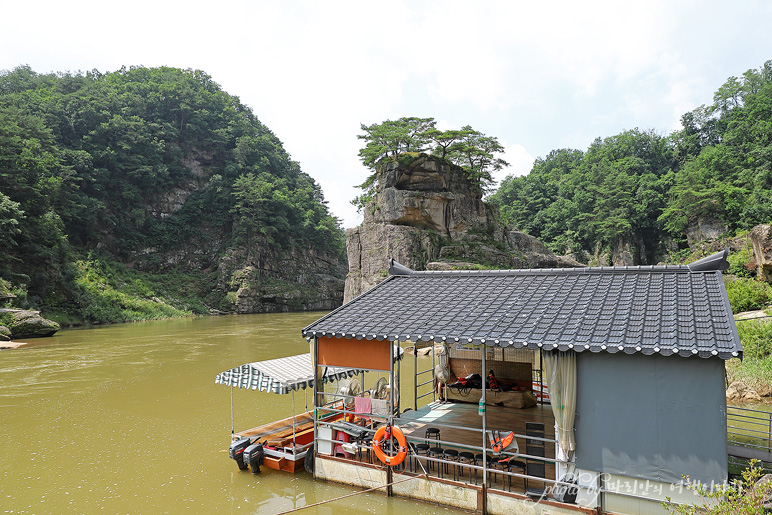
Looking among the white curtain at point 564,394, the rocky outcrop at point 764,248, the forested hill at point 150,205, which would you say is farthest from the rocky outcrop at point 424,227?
the white curtain at point 564,394

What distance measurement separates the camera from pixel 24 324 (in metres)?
33.2

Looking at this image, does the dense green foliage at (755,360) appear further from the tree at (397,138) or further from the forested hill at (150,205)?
the forested hill at (150,205)

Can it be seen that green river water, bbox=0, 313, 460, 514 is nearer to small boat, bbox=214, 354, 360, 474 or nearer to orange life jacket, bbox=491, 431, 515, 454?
small boat, bbox=214, 354, 360, 474

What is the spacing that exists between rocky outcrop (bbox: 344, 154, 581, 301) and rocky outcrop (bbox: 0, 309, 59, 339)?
24.0 meters

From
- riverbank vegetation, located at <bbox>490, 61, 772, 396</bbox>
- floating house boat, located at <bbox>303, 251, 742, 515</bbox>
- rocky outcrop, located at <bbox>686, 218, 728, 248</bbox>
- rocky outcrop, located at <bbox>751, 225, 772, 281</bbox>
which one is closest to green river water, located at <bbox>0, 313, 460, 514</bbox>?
floating house boat, located at <bbox>303, 251, 742, 515</bbox>

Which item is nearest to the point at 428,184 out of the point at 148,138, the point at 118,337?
the point at 118,337

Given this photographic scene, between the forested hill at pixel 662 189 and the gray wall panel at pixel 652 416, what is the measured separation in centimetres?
3973

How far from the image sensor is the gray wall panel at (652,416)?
6414mm

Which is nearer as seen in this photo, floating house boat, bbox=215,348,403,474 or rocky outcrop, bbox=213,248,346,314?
floating house boat, bbox=215,348,403,474

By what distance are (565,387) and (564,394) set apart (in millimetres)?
118

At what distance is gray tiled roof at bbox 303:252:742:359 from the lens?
674 cm

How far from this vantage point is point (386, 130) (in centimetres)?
4356

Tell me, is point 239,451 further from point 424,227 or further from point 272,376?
point 424,227

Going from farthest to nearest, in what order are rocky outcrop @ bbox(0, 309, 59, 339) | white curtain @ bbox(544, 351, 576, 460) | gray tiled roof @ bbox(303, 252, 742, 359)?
1. rocky outcrop @ bbox(0, 309, 59, 339)
2. white curtain @ bbox(544, 351, 576, 460)
3. gray tiled roof @ bbox(303, 252, 742, 359)
